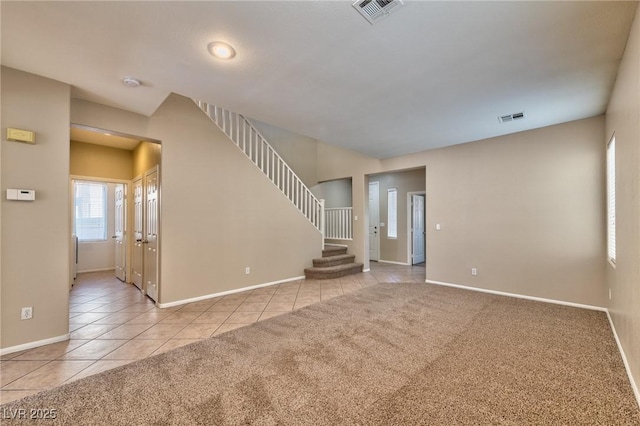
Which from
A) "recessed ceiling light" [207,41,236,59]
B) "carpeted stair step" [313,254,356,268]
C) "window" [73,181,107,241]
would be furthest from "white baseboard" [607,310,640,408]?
"window" [73,181,107,241]

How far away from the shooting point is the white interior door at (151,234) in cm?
412

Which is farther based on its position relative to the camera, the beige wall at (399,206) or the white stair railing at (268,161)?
the beige wall at (399,206)

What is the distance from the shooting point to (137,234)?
5078 mm

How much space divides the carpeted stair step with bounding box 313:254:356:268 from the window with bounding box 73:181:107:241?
226 inches

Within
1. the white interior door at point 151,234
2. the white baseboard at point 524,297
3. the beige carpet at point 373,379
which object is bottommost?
the white baseboard at point 524,297

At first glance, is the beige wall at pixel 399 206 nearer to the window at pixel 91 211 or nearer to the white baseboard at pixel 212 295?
the white baseboard at pixel 212 295

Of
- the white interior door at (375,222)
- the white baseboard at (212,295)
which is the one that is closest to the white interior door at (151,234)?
the white baseboard at (212,295)

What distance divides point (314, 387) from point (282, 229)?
368 cm

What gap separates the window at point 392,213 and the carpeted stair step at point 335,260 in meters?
1.89

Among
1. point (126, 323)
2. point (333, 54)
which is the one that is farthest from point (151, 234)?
point (333, 54)

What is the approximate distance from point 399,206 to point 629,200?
5.67 metres

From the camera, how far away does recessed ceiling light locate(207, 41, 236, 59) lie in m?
2.14

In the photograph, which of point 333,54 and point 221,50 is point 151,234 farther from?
point 333,54

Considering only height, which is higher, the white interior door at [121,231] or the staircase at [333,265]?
the white interior door at [121,231]
